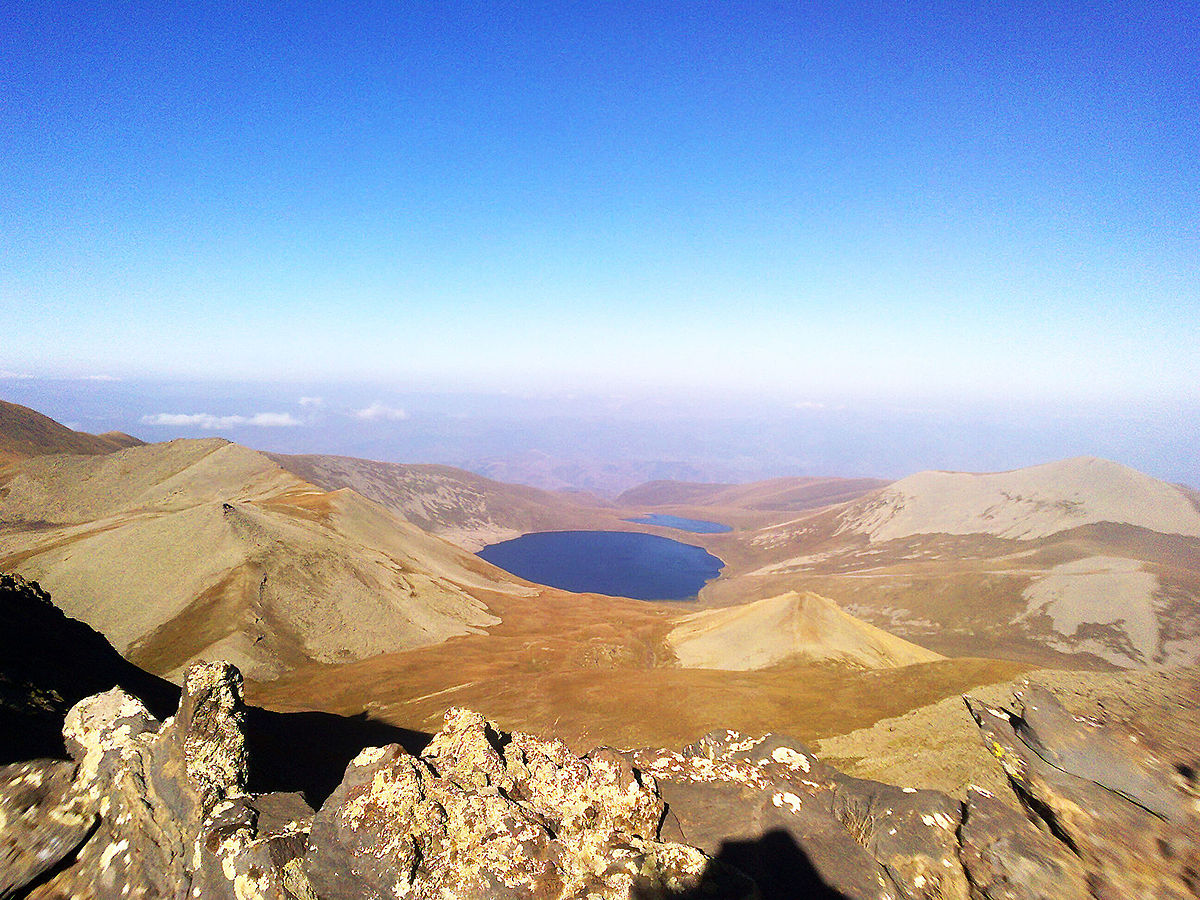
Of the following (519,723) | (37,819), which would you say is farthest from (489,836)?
(519,723)

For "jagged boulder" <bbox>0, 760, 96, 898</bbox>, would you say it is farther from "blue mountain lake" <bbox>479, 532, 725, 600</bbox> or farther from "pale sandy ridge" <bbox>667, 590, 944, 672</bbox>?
"blue mountain lake" <bbox>479, 532, 725, 600</bbox>

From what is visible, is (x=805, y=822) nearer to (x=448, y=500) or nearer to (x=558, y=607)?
(x=558, y=607)

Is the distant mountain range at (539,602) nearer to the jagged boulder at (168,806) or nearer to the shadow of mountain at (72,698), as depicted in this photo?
the shadow of mountain at (72,698)

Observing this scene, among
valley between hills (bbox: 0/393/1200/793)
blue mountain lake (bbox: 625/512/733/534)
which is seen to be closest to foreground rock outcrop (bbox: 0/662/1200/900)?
valley between hills (bbox: 0/393/1200/793)

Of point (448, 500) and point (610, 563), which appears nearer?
point (610, 563)

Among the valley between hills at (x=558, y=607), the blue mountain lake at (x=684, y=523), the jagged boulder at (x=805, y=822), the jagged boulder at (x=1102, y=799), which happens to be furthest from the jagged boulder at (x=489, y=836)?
the blue mountain lake at (x=684, y=523)

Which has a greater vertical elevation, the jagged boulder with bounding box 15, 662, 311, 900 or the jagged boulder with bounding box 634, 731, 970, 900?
the jagged boulder with bounding box 15, 662, 311, 900
